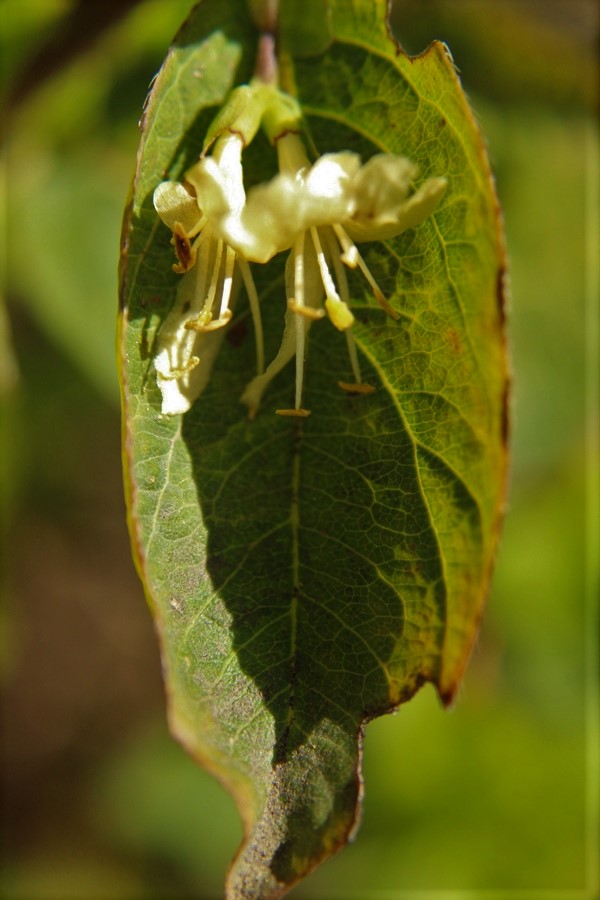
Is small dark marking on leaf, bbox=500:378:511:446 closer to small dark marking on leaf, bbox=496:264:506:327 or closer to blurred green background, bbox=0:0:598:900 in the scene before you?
small dark marking on leaf, bbox=496:264:506:327

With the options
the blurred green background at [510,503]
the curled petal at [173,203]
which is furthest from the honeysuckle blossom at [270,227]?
the blurred green background at [510,503]

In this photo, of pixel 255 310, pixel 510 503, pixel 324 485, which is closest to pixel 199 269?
pixel 255 310

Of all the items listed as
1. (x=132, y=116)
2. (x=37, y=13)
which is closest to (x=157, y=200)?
(x=37, y=13)

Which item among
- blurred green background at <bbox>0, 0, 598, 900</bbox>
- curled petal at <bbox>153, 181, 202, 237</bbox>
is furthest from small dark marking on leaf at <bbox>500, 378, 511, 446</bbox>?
blurred green background at <bbox>0, 0, 598, 900</bbox>

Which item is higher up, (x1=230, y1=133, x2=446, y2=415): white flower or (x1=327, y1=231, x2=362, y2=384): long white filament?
(x1=230, y1=133, x2=446, y2=415): white flower

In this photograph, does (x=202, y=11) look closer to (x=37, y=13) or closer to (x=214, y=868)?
(x=37, y=13)

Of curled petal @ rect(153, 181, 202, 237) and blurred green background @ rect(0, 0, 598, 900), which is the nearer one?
curled petal @ rect(153, 181, 202, 237)

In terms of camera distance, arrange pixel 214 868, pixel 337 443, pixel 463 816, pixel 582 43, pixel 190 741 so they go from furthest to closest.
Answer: pixel 214 868, pixel 463 816, pixel 582 43, pixel 337 443, pixel 190 741
